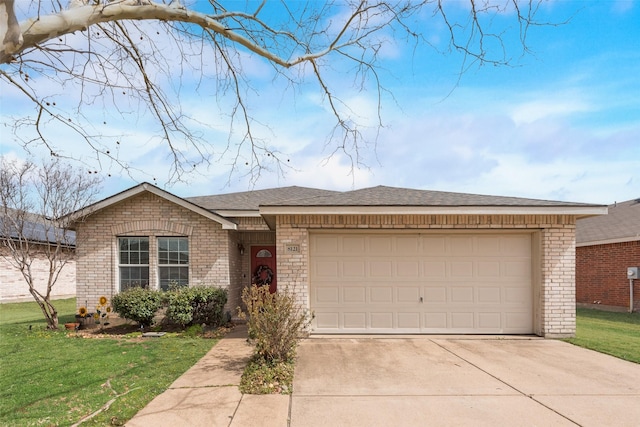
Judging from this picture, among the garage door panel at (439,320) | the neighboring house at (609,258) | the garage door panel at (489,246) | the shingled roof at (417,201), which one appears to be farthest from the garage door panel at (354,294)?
the neighboring house at (609,258)

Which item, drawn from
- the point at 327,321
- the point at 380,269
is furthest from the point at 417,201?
the point at 327,321

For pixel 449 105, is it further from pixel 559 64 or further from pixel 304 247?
pixel 304 247

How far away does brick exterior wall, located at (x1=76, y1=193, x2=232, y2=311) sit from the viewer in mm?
11859

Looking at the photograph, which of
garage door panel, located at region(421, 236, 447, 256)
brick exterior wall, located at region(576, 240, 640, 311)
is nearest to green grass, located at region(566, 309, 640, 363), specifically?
brick exterior wall, located at region(576, 240, 640, 311)

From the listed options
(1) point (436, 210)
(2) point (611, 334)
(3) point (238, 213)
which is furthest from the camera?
(3) point (238, 213)

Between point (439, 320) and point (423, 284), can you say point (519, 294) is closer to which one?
point (439, 320)

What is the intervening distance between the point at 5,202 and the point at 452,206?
39.3 feet

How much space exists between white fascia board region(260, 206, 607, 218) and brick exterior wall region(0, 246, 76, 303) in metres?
14.7

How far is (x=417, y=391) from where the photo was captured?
5.60m

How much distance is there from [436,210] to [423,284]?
1.77 metres

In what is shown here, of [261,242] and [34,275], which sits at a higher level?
[261,242]

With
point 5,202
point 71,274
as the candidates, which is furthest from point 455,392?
point 71,274

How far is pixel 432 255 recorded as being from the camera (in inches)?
384

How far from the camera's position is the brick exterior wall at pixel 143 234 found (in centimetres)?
1186
